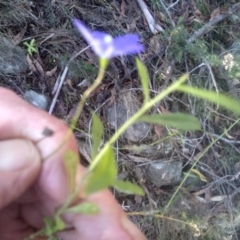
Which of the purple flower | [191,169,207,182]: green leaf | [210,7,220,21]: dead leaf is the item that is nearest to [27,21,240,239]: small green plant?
the purple flower

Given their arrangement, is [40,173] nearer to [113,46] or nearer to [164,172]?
[113,46]

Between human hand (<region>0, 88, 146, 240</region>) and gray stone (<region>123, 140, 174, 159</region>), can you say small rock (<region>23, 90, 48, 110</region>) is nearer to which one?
gray stone (<region>123, 140, 174, 159</region>)

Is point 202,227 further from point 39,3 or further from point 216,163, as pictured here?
point 39,3

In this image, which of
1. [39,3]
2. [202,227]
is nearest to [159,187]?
[202,227]

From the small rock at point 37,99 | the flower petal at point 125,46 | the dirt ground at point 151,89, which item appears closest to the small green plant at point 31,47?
the dirt ground at point 151,89

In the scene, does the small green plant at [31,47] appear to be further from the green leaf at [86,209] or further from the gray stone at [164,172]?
the green leaf at [86,209]

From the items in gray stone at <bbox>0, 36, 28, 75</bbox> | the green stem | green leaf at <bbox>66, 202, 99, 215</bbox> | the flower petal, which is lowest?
gray stone at <bbox>0, 36, 28, 75</bbox>
